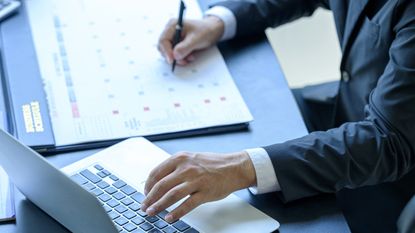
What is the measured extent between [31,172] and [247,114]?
0.42 metres

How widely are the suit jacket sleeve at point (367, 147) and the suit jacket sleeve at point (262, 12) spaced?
375mm

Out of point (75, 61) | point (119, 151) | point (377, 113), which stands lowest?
point (377, 113)

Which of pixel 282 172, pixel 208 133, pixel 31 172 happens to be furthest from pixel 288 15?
pixel 31 172

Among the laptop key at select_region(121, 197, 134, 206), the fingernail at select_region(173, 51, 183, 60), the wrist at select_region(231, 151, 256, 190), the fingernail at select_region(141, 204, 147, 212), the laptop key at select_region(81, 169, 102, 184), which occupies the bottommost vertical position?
the wrist at select_region(231, 151, 256, 190)

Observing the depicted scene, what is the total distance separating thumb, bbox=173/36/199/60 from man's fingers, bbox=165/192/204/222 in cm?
40

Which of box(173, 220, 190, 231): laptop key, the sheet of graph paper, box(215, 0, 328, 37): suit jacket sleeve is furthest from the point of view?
box(215, 0, 328, 37): suit jacket sleeve

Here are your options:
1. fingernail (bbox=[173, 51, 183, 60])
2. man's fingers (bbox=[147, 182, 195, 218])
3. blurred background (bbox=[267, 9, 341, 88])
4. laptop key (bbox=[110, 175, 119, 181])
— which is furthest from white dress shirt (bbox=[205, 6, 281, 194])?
blurred background (bbox=[267, 9, 341, 88])

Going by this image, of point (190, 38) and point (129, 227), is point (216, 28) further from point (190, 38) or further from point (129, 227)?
point (129, 227)

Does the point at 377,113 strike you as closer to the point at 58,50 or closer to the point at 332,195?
the point at 332,195

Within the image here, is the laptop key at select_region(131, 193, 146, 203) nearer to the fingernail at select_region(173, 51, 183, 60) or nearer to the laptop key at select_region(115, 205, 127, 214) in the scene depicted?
the laptop key at select_region(115, 205, 127, 214)

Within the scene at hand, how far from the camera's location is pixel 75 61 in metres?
1.30

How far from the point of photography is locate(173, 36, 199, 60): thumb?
4.26 ft

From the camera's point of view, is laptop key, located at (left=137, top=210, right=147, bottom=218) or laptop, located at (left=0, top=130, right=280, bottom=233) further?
laptop key, located at (left=137, top=210, right=147, bottom=218)

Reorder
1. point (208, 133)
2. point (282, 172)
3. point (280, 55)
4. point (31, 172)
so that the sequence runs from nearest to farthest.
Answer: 1. point (31, 172)
2. point (282, 172)
3. point (208, 133)
4. point (280, 55)
